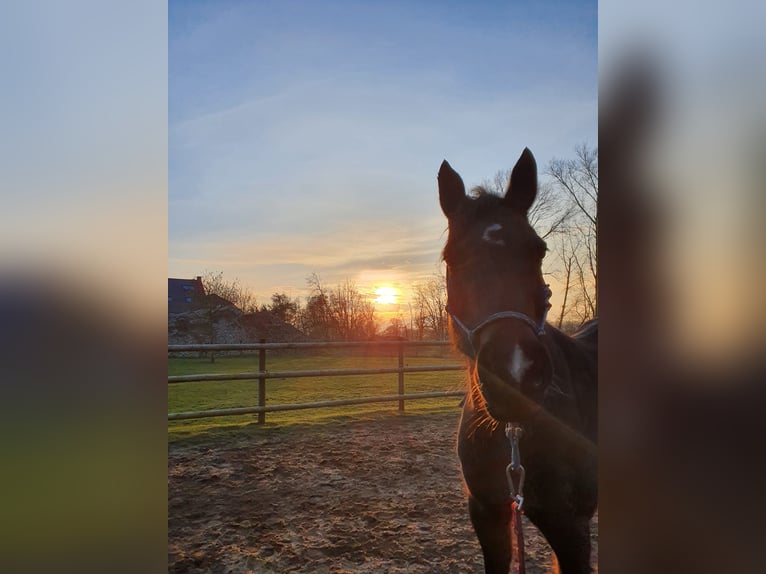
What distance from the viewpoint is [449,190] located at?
224 cm

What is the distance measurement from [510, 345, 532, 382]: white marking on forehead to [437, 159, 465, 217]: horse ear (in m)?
0.91

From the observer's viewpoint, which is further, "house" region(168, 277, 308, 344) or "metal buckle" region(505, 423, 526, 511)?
"house" region(168, 277, 308, 344)

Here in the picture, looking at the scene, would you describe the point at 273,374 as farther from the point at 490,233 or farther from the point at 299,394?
the point at 490,233

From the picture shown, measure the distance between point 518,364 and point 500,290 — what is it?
347 mm

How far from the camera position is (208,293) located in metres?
18.9

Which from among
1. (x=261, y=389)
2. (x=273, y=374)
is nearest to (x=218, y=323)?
(x=261, y=389)

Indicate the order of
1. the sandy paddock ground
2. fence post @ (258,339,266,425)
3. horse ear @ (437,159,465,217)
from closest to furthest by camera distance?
horse ear @ (437,159,465,217) < the sandy paddock ground < fence post @ (258,339,266,425)

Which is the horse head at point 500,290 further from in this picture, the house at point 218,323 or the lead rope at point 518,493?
the house at point 218,323

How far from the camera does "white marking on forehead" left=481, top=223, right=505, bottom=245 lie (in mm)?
1867

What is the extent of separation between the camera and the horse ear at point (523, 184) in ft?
6.82

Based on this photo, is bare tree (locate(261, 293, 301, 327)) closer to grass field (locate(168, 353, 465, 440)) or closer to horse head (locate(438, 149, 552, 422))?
grass field (locate(168, 353, 465, 440))
